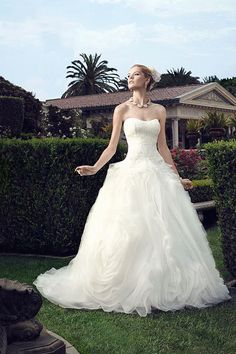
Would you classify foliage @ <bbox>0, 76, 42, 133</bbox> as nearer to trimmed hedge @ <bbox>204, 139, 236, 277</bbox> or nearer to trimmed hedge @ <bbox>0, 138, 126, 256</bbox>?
trimmed hedge @ <bbox>0, 138, 126, 256</bbox>

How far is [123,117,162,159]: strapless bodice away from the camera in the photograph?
5059mm

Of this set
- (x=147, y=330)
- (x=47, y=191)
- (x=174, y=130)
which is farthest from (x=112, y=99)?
(x=147, y=330)

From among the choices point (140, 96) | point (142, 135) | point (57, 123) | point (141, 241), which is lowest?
point (141, 241)

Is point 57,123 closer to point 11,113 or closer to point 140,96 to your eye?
point 11,113

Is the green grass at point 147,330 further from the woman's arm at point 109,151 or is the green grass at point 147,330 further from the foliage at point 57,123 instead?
the foliage at point 57,123

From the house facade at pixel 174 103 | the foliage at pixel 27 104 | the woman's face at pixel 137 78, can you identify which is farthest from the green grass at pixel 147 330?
the house facade at pixel 174 103

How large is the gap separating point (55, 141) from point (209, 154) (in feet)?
8.47

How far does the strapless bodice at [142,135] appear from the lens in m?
5.06

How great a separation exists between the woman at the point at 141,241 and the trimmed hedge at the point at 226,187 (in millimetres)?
430

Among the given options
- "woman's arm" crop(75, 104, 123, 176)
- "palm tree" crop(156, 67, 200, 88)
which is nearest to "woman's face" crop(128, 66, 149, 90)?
"woman's arm" crop(75, 104, 123, 176)

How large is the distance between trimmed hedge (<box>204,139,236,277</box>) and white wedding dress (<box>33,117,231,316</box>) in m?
0.68

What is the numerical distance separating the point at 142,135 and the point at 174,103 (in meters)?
29.5

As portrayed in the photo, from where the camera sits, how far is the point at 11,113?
60.1 ft

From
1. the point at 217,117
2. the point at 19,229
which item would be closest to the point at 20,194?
the point at 19,229
